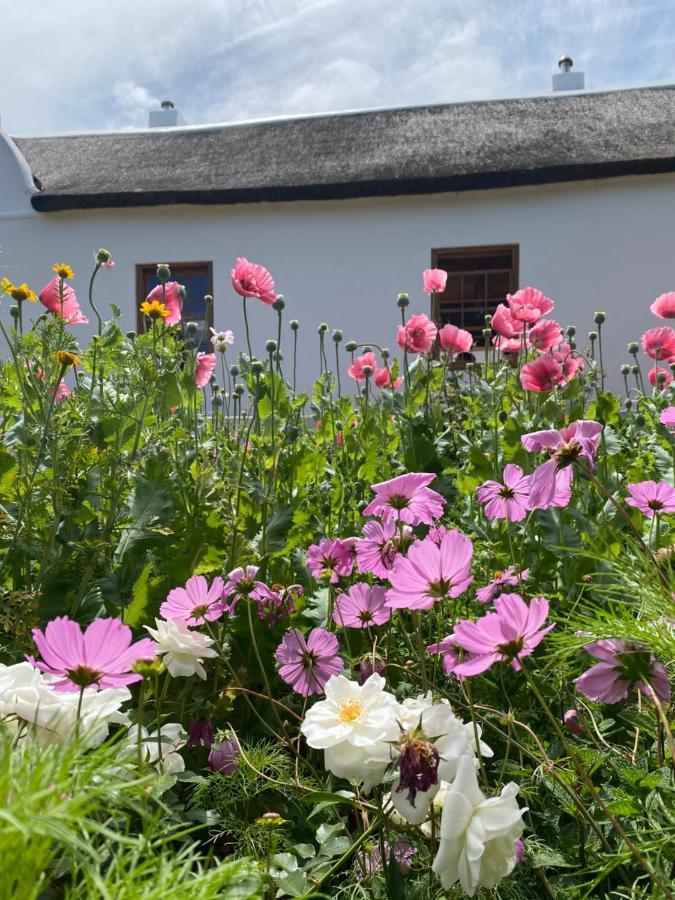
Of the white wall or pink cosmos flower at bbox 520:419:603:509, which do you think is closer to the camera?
pink cosmos flower at bbox 520:419:603:509

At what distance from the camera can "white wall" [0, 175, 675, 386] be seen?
325 inches

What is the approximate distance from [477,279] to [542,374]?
7031mm

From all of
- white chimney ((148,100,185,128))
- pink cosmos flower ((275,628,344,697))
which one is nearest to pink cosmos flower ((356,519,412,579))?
pink cosmos flower ((275,628,344,697))

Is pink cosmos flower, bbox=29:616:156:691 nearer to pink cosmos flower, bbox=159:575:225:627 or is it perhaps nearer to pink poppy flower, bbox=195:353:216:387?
pink cosmos flower, bbox=159:575:225:627

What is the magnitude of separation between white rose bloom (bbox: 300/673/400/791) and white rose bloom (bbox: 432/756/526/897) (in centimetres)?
10

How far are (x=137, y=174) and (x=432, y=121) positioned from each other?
13.3ft

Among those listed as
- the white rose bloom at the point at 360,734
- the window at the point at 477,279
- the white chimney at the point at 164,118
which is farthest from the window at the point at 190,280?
the white rose bloom at the point at 360,734

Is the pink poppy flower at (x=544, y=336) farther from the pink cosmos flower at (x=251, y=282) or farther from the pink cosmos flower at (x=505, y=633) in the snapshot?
the pink cosmos flower at (x=505, y=633)

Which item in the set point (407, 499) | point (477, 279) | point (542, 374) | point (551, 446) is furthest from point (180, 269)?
point (551, 446)

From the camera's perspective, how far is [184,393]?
200 cm

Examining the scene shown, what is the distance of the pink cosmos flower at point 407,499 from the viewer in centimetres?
106

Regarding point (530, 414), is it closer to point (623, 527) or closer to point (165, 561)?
point (623, 527)

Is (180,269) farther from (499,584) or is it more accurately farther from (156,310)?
(499,584)

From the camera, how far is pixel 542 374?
77.9 inches
